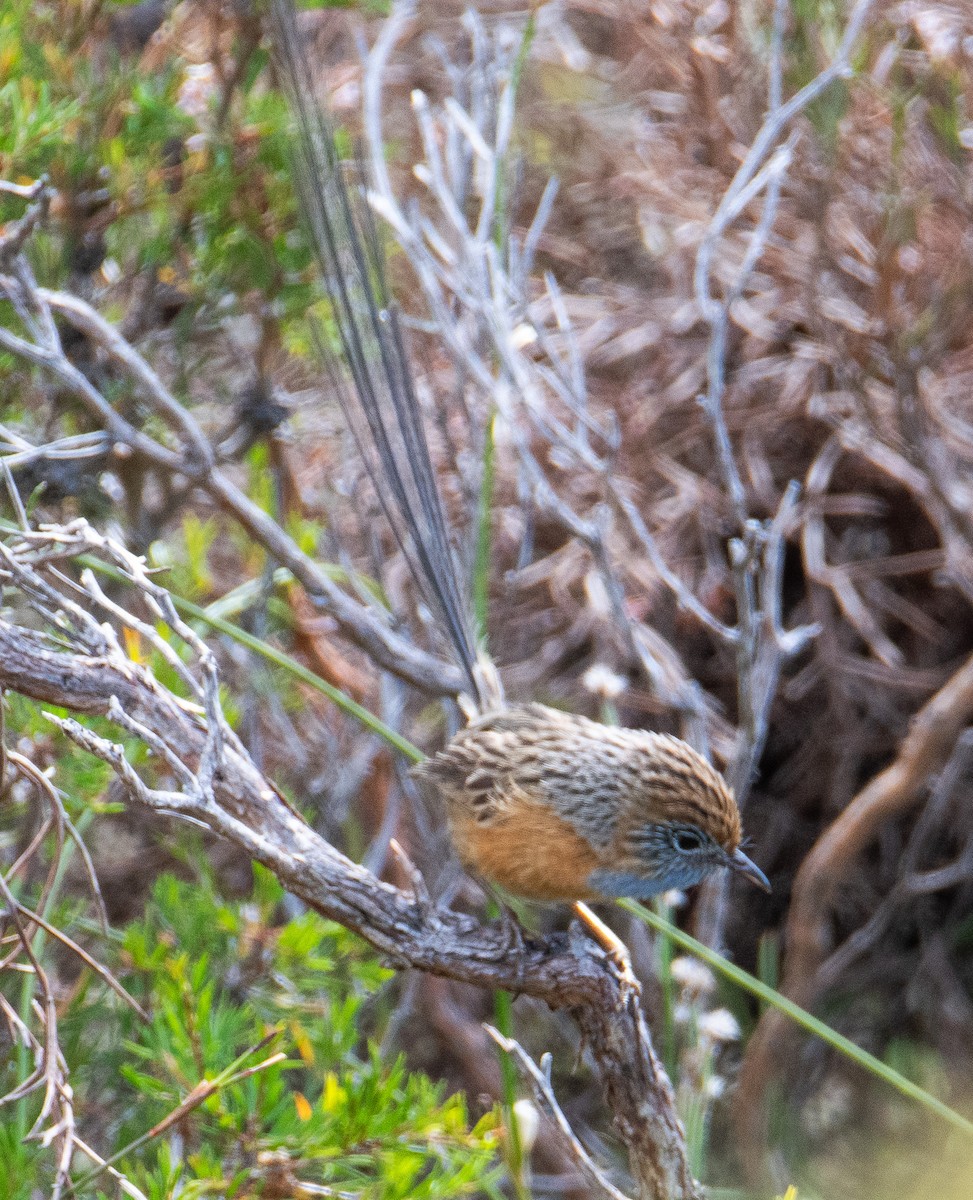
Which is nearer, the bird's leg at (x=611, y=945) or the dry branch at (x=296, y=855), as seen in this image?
the dry branch at (x=296, y=855)

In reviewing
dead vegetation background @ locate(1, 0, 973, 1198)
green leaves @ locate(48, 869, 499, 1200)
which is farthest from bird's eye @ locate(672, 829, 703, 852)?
dead vegetation background @ locate(1, 0, 973, 1198)

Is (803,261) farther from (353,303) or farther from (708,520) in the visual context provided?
(353,303)

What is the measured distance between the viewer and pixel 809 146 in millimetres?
3279

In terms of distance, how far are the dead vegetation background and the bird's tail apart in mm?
836

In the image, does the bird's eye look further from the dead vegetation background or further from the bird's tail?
the dead vegetation background

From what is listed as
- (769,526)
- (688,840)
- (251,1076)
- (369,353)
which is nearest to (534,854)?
(688,840)

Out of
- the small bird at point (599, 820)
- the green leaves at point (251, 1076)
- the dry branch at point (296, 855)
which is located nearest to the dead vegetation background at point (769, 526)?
the green leaves at point (251, 1076)

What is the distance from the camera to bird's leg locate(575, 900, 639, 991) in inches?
74.4

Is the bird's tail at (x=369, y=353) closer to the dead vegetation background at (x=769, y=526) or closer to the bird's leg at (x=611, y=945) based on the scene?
the bird's leg at (x=611, y=945)

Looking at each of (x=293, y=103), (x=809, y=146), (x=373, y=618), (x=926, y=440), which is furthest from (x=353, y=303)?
(x=809, y=146)

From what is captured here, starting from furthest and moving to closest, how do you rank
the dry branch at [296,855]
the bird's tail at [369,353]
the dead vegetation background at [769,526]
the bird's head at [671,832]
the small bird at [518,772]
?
the dead vegetation background at [769,526], the bird's head at [671,832], the small bird at [518,772], the bird's tail at [369,353], the dry branch at [296,855]

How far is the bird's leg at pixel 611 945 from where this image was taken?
1891 millimetres

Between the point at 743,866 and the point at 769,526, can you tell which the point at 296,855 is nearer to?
the point at 743,866

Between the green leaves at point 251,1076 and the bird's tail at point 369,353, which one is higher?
the bird's tail at point 369,353
